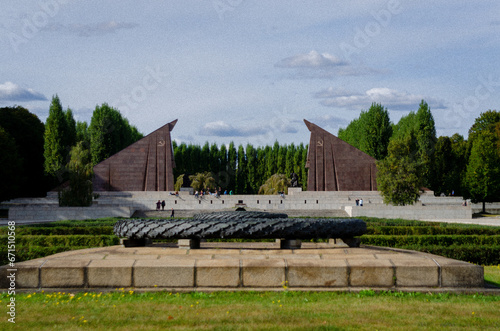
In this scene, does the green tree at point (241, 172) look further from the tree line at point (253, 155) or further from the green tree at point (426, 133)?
the green tree at point (426, 133)

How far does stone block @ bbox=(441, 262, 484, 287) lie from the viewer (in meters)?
7.66

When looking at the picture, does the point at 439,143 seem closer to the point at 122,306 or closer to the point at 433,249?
the point at 433,249

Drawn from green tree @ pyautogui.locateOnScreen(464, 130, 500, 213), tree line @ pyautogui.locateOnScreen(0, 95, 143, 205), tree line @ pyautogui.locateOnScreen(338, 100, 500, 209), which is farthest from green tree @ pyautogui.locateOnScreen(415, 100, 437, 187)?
tree line @ pyautogui.locateOnScreen(0, 95, 143, 205)

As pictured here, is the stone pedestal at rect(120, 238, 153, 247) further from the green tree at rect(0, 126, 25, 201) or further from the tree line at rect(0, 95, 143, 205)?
the green tree at rect(0, 126, 25, 201)

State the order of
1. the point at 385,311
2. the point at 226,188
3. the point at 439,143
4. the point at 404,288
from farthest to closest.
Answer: the point at 226,188, the point at 439,143, the point at 404,288, the point at 385,311

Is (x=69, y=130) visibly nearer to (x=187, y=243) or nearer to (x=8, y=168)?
(x=8, y=168)

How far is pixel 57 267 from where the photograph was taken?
7746 mm

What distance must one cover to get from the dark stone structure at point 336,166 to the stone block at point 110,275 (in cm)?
4103

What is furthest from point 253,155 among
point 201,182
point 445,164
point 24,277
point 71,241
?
point 24,277

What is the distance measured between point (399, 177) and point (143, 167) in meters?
22.6

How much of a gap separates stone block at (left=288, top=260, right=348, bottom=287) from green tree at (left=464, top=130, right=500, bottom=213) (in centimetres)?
4228

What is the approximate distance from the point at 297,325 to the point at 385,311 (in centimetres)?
125

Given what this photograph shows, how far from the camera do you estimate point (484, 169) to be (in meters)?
45.8

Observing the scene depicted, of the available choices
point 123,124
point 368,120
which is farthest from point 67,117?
point 368,120
